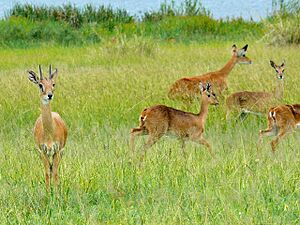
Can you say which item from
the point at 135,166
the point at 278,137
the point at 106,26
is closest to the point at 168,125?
the point at 278,137

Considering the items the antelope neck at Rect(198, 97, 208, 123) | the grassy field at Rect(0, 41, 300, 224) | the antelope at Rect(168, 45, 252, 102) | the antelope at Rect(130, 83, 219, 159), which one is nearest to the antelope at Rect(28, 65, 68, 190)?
the grassy field at Rect(0, 41, 300, 224)

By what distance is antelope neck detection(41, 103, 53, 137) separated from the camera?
18.6ft

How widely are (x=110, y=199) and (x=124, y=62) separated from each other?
9634 millimetres

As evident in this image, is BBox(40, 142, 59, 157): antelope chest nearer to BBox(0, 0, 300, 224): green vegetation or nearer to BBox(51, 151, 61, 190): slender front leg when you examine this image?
BBox(51, 151, 61, 190): slender front leg

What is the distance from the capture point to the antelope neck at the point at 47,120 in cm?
566

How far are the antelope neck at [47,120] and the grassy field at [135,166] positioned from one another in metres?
0.34

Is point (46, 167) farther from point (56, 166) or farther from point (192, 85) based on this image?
point (192, 85)

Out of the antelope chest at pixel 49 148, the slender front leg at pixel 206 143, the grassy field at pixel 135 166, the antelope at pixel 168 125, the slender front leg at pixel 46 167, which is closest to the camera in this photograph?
the grassy field at pixel 135 166

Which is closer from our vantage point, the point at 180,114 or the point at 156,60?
the point at 180,114

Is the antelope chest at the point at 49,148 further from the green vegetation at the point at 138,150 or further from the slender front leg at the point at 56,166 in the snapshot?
the green vegetation at the point at 138,150

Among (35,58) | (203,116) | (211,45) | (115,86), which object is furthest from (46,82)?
(211,45)

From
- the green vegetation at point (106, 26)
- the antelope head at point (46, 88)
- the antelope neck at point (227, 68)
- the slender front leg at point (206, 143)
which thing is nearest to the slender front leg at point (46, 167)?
the antelope head at point (46, 88)

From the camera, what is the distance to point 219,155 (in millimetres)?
6586

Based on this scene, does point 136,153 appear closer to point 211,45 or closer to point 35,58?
point 35,58
